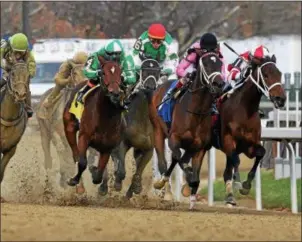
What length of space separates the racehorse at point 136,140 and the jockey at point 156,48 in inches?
13.6

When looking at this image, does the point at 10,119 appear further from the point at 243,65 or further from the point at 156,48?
the point at 243,65

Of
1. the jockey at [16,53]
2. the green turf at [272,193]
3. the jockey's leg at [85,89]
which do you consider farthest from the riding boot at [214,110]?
the green turf at [272,193]

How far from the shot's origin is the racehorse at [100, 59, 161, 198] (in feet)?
56.4

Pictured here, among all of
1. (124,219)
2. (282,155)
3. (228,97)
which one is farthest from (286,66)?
(124,219)

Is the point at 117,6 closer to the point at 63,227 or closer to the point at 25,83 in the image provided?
the point at 25,83

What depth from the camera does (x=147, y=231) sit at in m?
11.2

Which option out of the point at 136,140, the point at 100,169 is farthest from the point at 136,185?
the point at 100,169

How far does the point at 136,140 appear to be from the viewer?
1777 centimetres

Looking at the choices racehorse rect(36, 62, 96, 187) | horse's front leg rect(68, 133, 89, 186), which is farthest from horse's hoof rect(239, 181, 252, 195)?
racehorse rect(36, 62, 96, 187)

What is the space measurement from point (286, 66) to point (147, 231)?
74.5 feet

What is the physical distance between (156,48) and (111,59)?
1057 mm

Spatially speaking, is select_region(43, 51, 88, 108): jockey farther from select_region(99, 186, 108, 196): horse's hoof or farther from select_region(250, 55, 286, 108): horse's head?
select_region(250, 55, 286, 108): horse's head

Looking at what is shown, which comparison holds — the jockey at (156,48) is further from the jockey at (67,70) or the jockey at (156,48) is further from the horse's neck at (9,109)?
the jockey at (67,70)

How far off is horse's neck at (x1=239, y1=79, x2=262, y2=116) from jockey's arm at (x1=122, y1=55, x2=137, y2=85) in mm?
1299
